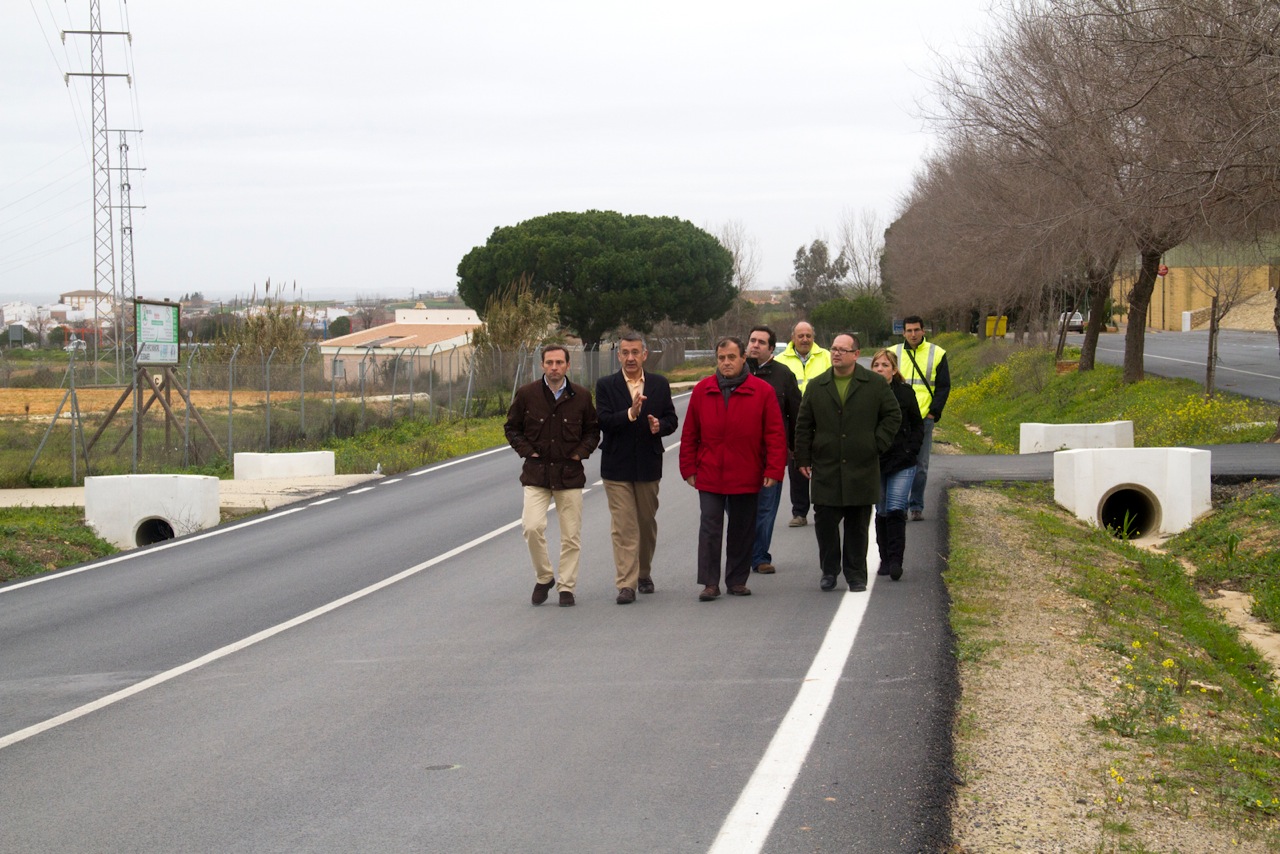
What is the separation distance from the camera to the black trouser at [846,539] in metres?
9.66

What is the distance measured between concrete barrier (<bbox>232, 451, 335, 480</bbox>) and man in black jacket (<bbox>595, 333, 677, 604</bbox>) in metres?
14.3

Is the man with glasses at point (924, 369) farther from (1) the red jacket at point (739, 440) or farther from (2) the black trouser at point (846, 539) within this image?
(1) the red jacket at point (739, 440)

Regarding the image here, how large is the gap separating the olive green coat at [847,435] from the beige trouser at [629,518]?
3.87 ft

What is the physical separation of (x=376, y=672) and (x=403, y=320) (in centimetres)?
12358

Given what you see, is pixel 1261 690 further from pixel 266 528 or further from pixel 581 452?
pixel 266 528

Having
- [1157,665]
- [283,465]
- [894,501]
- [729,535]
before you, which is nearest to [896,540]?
[894,501]

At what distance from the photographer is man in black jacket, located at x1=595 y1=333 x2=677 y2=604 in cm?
964

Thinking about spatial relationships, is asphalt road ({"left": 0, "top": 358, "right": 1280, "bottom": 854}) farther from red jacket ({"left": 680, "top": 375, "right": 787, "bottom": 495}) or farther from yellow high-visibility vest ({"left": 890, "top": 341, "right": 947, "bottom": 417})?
yellow high-visibility vest ({"left": 890, "top": 341, "right": 947, "bottom": 417})

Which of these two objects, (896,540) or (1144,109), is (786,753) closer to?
(896,540)

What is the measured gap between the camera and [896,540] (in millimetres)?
10086

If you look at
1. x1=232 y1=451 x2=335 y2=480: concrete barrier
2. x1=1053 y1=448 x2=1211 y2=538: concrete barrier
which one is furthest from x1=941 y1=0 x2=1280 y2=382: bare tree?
x1=232 y1=451 x2=335 y2=480: concrete barrier

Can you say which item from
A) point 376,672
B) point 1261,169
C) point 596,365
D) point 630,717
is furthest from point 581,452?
point 596,365

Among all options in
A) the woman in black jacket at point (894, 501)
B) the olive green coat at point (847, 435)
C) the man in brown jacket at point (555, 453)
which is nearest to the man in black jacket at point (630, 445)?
the man in brown jacket at point (555, 453)

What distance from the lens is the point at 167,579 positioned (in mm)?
12289
